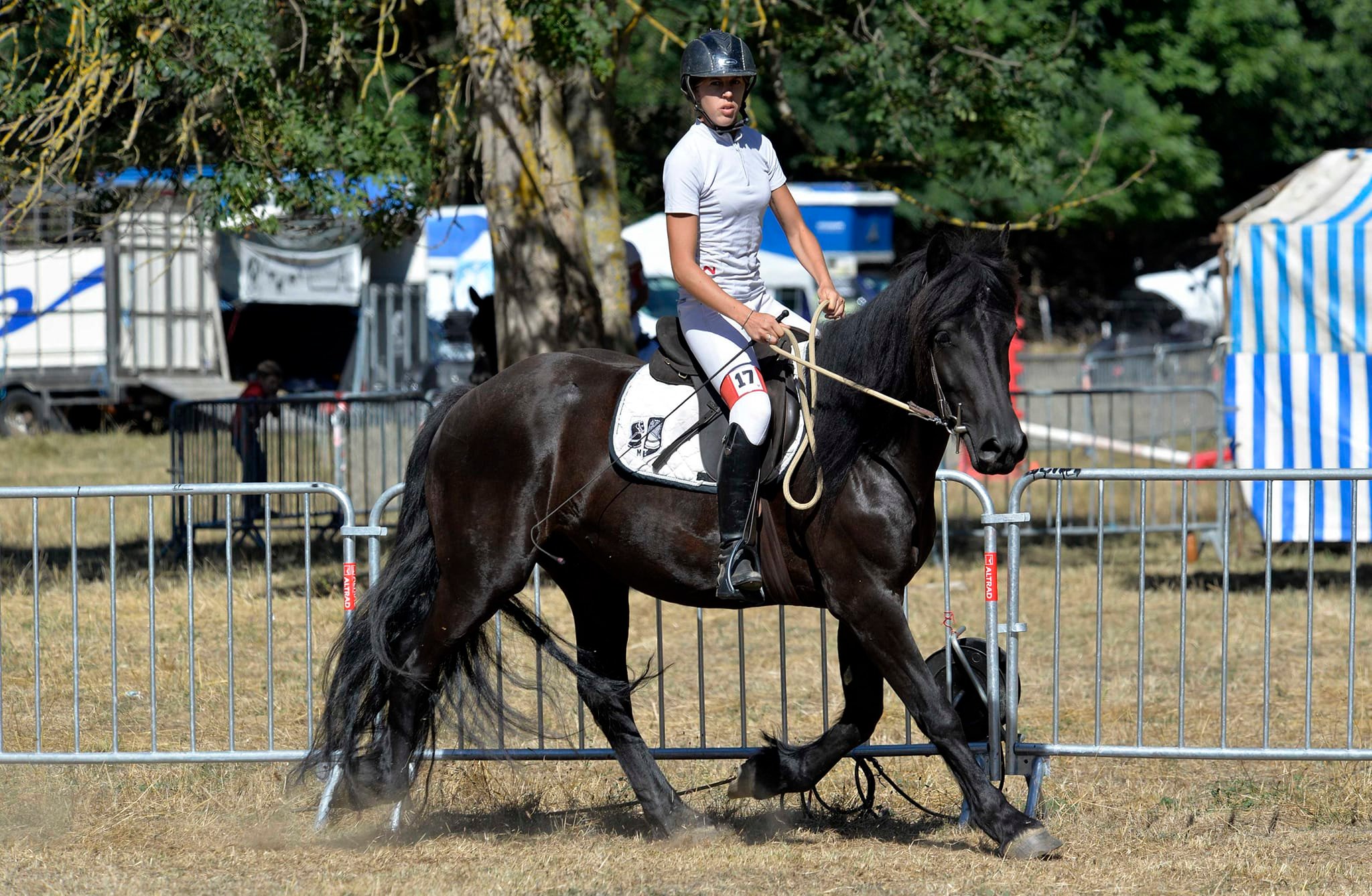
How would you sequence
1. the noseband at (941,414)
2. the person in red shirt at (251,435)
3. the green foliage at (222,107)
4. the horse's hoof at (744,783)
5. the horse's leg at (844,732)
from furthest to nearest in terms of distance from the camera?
1. the person in red shirt at (251,435)
2. the green foliage at (222,107)
3. the horse's hoof at (744,783)
4. the horse's leg at (844,732)
5. the noseband at (941,414)

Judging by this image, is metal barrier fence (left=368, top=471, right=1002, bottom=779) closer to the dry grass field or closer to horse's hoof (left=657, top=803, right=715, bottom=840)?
the dry grass field

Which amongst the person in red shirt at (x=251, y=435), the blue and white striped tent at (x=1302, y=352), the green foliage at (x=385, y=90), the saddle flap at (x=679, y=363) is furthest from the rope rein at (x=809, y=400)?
the person in red shirt at (x=251, y=435)

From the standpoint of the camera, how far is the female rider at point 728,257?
5.11m

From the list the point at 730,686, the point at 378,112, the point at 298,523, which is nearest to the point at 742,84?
the point at 730,686

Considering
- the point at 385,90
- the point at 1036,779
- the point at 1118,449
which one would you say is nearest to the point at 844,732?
the point at 1036,779

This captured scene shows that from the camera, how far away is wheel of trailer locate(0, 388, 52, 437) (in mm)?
21781

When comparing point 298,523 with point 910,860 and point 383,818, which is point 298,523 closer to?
point 383,818

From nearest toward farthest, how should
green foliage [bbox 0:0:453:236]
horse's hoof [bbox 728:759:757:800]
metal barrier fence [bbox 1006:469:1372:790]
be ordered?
horse's hoof [bbox 728:759:757:800]
metal barrier fence [bbox 1006:469:1372:790]
green foliage [bbox 0:0:453:236]

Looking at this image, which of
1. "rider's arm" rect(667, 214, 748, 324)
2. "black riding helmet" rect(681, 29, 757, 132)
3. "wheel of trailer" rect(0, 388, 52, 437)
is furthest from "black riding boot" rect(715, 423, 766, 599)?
"wheel of trailer" rect(0, 388, 52, 437)

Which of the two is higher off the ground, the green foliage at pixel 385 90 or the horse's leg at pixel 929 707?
the green foliage at pixel 385 90

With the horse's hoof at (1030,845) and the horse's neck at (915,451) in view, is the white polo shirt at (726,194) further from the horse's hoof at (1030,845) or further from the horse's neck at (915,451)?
the horse's hoof at (1030,845)

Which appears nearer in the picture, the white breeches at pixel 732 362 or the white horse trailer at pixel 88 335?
the white breeches at pixel 732 362

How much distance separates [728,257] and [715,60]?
2.13 feet

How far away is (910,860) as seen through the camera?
5.30 m
